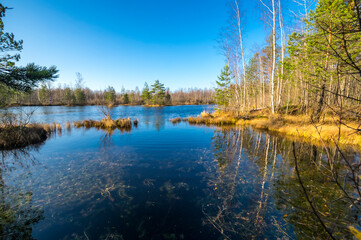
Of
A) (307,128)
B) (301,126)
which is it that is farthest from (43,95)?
(307,128)

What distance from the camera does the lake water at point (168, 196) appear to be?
11.8 ft

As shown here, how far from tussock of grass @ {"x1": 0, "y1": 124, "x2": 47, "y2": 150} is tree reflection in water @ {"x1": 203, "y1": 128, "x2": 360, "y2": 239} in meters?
11.5

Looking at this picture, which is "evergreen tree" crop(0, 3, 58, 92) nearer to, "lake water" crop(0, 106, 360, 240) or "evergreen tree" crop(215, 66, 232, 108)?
"lake water" crop(0, 106, 360, 240)

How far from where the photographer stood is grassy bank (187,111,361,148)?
8.88 meters

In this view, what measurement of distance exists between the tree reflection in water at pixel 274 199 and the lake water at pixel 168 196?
0.08 feet

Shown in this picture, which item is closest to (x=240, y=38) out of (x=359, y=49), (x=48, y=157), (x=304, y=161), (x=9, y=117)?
(x=359, y=49)

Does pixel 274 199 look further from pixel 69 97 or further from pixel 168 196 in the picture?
pixel 69 97

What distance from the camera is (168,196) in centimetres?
484

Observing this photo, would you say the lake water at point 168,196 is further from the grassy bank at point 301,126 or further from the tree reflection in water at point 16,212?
the grassy bank at point 301,126

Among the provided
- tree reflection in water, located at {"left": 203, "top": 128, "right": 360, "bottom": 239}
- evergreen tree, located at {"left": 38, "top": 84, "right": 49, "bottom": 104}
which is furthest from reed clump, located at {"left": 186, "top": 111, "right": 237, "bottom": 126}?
evergreen tree, located at {"left": 38, "top": 84, "right": 49, "bottom": 104}

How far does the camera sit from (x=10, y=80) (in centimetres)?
771

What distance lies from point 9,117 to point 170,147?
1030 cm

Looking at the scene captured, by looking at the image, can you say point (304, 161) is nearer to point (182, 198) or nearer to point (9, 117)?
point (182, 198)

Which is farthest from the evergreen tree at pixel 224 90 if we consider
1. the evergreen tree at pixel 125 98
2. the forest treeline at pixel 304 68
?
the evergreen tree at pixel 125 98
